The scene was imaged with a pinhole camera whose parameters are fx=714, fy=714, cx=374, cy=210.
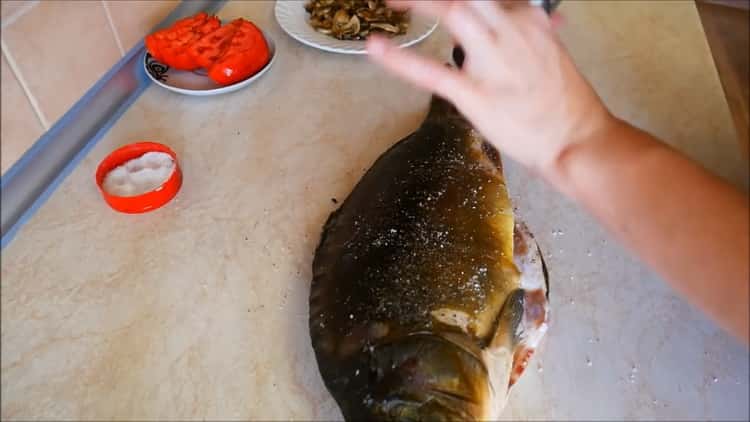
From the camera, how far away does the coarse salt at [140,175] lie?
0.97 meters

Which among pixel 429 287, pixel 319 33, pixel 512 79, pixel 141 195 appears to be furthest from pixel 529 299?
pixel 319 33

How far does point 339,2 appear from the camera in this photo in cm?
129

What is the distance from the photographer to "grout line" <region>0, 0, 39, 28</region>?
833 mm

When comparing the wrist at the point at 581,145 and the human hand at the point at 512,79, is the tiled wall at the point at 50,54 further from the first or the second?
the wrist at the point at 581,145

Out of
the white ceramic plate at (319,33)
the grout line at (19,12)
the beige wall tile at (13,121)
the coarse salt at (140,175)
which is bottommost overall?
the white ceramic plate at (319,33)

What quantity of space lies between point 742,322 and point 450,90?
0.35 meters

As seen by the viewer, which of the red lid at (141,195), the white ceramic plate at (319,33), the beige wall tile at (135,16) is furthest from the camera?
the white ceramic plate at (319,33)

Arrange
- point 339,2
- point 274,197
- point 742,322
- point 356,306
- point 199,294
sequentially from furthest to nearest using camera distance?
point 339,2
point 274,197
point 199,294
point 356,306
point 742,322

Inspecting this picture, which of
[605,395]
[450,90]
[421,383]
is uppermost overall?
[450,90]

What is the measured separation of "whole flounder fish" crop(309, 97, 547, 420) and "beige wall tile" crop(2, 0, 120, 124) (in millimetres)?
401

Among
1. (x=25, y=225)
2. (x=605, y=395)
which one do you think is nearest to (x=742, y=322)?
(x=605, y=395)

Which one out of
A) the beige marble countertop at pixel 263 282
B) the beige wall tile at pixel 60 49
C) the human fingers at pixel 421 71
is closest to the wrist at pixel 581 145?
the human fingers at pixel 421 71

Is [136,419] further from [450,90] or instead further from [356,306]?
[450,90]

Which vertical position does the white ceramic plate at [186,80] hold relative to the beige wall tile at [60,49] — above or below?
below
